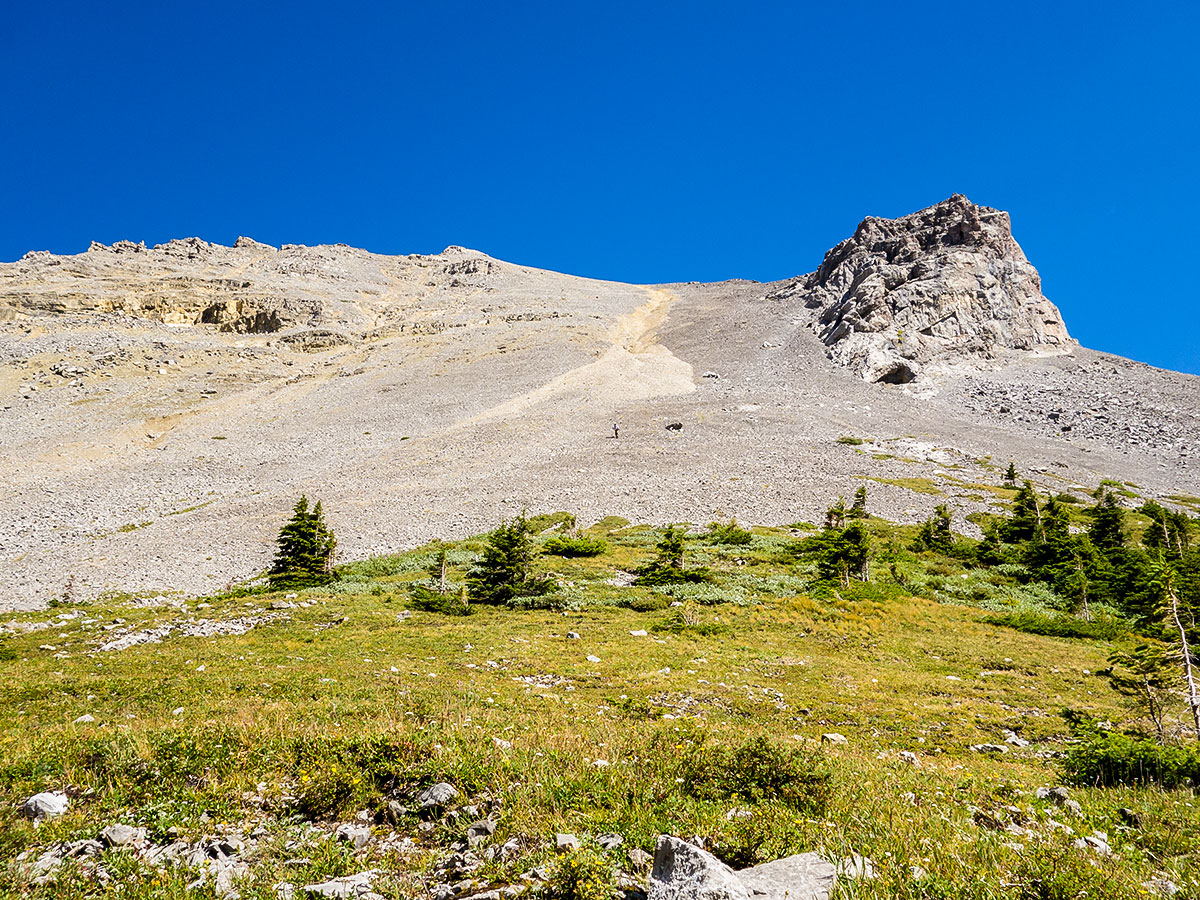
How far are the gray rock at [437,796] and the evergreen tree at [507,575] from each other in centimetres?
1694

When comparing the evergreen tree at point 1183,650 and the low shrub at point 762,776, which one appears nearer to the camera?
the low shrub at point 762,776

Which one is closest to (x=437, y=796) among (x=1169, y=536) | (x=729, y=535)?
(x=729, y=535)

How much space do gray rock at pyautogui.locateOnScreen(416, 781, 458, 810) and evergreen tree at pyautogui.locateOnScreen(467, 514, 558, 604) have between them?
16.9m

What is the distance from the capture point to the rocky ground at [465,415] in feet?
128

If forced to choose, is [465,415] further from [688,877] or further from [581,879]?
[688,877]

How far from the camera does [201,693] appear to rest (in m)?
11.2

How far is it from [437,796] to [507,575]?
18.0 meters

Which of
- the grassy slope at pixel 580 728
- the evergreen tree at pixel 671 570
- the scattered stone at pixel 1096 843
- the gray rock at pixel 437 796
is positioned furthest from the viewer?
the evergreen tree at pixel 671 570

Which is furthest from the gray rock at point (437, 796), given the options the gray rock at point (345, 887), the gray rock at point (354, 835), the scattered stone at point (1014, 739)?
the scattered stone at point (1014, 739)

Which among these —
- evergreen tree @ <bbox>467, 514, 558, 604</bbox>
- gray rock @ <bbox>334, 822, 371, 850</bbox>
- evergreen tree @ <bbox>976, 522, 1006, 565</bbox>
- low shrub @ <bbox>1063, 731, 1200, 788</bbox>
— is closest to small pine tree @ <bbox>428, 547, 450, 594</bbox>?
evergreen tree @ <bbox>467, 514, 558, 604</bbox>

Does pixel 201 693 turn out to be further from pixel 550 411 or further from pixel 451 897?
pixel 550 411

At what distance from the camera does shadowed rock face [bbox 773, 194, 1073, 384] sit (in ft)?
300

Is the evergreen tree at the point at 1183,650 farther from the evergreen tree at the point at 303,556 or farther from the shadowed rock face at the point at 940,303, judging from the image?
the shadowed rock face at the point at 940,303

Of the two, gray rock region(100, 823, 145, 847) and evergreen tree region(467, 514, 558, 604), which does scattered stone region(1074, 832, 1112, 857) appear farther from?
evergreen tree region(467, 514, 558, 604)
